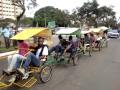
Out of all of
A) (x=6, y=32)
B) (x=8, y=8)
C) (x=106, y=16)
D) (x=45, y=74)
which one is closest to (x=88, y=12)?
(x=106, y=16)

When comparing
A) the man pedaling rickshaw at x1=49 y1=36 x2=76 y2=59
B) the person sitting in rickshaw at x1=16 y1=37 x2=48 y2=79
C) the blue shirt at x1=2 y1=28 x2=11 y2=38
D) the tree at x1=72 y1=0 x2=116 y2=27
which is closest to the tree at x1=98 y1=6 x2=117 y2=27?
the tree at x1=72 y1=0 x2=116 y2=27

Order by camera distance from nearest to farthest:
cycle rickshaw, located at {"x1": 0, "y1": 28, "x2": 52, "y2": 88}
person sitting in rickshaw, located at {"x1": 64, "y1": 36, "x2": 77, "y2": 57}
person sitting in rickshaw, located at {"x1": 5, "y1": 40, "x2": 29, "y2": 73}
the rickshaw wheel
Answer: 1. cycle rickshaw, located at {"x1": 0, "y1": 28, "x2": 52, "y2": 88}
2. person sitting in rickshaw, located at {"x1": 5, "y1": 40, "x2": 29, "y2": 73}
3. the rickshaw wheel
4. person sitting in rickshaw, located at {"x1": 64, "y1": 36, "x2": 77, "y2": 57}

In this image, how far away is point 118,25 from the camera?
83.4 meters

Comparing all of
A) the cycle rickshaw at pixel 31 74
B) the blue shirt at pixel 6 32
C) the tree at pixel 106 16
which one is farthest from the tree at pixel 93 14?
the cycle rickshaw at pixel 31 74

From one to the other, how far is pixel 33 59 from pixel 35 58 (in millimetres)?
69

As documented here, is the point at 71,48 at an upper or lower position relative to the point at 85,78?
upper

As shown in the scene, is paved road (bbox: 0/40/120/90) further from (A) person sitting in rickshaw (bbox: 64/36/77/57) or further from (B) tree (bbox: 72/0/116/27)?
(B) tree (bbox: 72/0/116/27)

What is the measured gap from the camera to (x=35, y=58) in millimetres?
9289

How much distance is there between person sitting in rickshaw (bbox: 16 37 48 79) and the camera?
871cm

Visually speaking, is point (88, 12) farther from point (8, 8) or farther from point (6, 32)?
point (6, 32)

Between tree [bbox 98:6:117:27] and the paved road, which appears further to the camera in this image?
tree [bbox 98:6:117:27]

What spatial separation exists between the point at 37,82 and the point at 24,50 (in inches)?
44.2

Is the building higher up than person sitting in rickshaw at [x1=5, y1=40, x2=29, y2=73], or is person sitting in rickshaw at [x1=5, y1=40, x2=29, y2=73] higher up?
the building

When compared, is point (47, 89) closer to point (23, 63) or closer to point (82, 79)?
point (23, 63)
